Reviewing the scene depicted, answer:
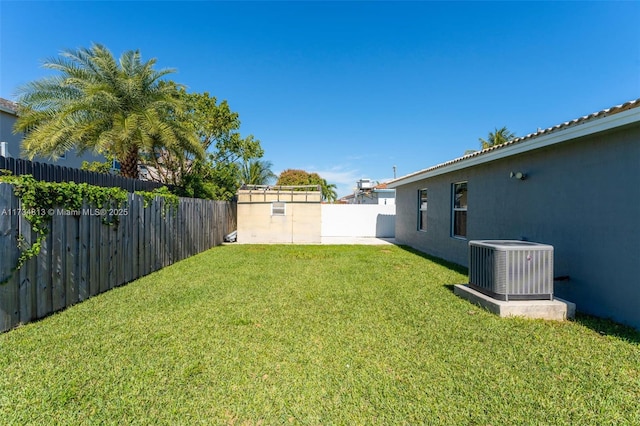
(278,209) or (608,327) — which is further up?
(278,209)

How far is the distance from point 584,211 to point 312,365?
4.79 metres

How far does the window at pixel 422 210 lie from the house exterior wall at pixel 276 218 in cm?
474

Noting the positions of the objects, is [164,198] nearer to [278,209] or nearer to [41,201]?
[41,201]

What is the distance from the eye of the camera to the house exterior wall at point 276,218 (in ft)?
47.2

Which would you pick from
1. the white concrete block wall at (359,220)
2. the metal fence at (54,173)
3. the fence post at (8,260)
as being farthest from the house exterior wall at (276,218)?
the fence post at (8,260)

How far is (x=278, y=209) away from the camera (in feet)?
47.5

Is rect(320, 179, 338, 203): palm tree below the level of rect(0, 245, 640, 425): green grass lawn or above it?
above

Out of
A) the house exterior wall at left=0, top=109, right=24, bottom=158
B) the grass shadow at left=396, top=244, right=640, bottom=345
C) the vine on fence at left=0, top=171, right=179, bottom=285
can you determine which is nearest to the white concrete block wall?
the grass shadow at left=396, top=244, right=640, bottom=345

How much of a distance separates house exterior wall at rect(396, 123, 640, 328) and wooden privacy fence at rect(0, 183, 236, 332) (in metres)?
7.97

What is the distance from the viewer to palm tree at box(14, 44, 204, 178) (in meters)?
9.02

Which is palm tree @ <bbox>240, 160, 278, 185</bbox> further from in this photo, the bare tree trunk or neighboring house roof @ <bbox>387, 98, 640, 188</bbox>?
neighboring house roof @ <bbox>387, 98, 640, 188</bbox>

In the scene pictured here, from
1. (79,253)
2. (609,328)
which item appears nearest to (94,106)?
(79,253)

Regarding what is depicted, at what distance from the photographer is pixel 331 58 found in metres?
13.6

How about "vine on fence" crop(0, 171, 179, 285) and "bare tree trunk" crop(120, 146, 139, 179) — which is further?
"bare tree trunk" crop(120, 146, 139, 179)
